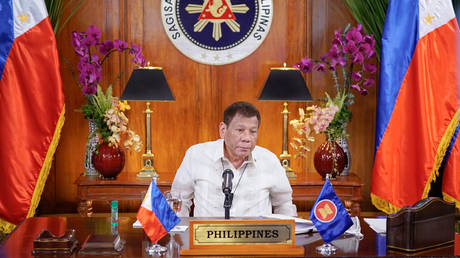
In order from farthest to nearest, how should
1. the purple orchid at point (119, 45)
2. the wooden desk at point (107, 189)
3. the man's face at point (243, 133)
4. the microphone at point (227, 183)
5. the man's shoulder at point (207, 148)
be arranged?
the purple orchid at point (119, 45) → the wooden desk at point (107, 189) → the man's shoulder at point (207, 148) → the man's face at point (243, 133) → the microphone at point (227, 183)

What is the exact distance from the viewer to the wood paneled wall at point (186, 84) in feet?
14.1

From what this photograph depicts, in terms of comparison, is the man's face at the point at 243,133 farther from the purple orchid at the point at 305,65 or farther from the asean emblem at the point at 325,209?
the purple orchid at the point at 305,65

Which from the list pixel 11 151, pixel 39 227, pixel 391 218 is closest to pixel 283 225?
pixel 391 218

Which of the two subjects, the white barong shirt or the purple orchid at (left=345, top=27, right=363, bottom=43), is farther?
the purple orchid at (left=345, top=27, right=363, bottom=43)

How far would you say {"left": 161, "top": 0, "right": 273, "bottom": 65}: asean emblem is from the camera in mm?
4309

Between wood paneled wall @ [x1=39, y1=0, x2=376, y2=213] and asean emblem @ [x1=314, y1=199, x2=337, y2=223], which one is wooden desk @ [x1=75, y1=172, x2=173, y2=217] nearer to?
wood paneled wall @ [x1=39, y1=0, x2=376, y2=213]

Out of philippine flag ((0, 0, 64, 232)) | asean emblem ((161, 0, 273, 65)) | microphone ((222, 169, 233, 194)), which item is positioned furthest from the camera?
asean emblem ((161, 0, 273, 65))

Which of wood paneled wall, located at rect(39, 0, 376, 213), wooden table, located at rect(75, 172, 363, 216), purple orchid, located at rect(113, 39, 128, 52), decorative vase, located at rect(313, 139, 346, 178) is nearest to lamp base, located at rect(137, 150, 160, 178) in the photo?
wooden table, located at rect(75, 172, 363, 216)

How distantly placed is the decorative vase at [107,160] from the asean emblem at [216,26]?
39.6 inches

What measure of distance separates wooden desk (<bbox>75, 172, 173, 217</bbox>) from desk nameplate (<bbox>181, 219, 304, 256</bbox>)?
76.7 inches

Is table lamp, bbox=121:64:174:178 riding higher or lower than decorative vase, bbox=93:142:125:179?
higher

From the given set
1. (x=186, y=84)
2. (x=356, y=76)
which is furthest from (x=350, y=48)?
(x=186, y=84)

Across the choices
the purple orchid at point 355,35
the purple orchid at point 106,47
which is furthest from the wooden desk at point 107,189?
the purple orchid at point 355,35

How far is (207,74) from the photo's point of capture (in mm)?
4379
